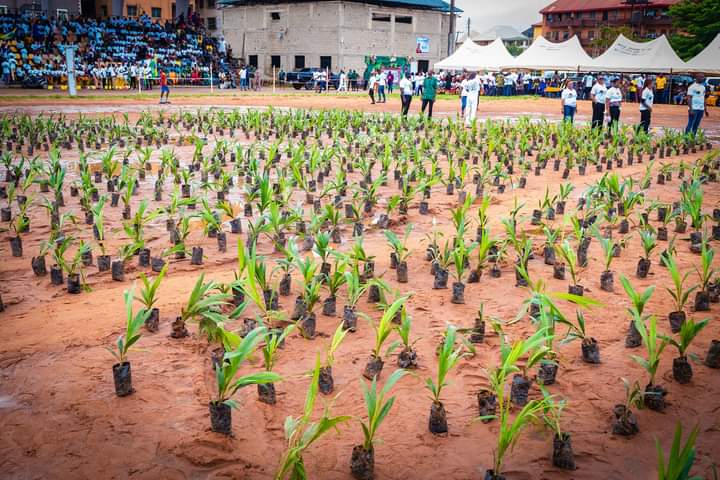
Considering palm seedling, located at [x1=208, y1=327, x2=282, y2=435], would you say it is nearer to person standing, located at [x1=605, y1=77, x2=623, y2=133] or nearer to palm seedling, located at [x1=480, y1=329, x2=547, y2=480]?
palm seedling, located at [x1=480, y1=329, x2=547, y2=480]

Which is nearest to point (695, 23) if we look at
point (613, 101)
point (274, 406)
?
point (613, 101)

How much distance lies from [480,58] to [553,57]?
3655mm

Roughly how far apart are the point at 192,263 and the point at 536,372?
308 centimetres

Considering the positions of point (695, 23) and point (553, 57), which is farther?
point (695, 23)

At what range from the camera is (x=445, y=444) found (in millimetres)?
2930

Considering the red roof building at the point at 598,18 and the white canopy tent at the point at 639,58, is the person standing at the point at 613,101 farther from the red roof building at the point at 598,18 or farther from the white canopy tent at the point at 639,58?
the red roof building at the point at 598,18

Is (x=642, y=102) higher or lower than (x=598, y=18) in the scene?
lower

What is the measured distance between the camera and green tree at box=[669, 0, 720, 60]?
4419cm

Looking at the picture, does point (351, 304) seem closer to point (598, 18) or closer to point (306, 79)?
point (306, 79)

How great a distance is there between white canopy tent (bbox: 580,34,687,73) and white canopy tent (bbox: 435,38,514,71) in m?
4.04

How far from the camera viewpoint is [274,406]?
3.20m

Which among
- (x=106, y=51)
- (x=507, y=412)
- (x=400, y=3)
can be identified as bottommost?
(x=507, y=412)

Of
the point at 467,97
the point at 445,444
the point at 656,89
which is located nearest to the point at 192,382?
the point at 445,444

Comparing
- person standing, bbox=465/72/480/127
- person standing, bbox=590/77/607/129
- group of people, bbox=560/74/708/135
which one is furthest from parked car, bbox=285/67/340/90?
person standing, bbox=590/77/607/129
